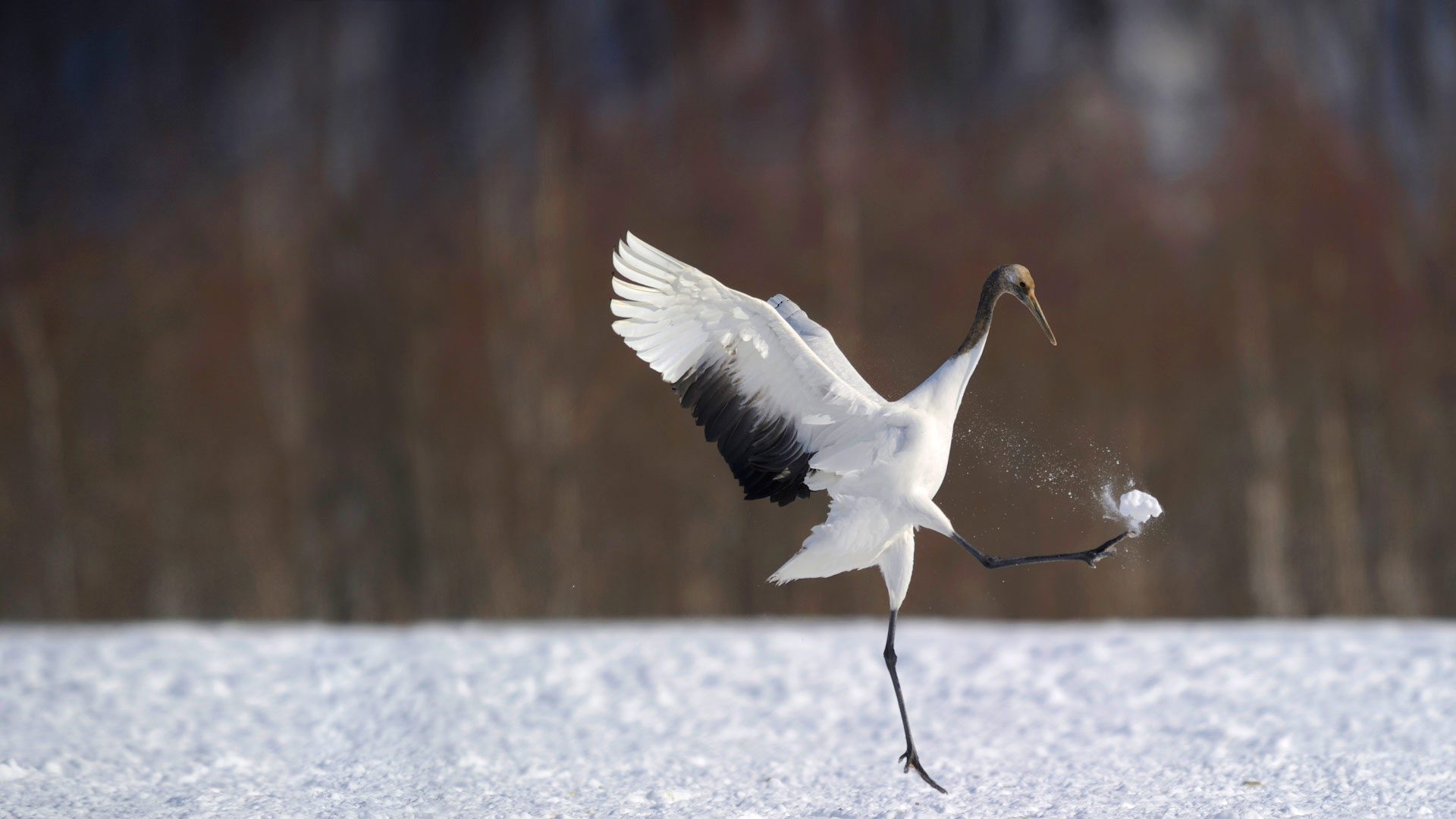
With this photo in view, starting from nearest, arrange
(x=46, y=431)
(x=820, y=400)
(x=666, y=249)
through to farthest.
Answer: (x=820, y=400) → (x=666, y=249) → (x=46, y=431)

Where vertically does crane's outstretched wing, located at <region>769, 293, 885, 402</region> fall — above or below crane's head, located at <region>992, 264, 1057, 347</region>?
below

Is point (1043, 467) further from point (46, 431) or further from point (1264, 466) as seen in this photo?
point (46, 431)

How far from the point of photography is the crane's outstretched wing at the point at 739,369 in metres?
2.74

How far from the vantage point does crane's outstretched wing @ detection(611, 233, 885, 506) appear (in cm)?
274

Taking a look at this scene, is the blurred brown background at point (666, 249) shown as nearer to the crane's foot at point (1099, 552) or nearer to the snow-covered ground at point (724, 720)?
the snow-covered ground at point (724, 720)

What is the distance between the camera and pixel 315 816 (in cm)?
329

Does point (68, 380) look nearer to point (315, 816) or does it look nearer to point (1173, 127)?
point (315, 816)

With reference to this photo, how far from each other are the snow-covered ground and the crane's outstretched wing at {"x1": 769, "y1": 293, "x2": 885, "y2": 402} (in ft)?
4.29

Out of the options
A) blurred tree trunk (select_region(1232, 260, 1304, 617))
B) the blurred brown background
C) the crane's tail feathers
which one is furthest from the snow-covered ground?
the crane's tail feathers

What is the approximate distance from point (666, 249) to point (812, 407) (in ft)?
10.4

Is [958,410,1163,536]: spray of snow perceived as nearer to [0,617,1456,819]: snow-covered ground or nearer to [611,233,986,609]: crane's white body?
[611,233,986,609]: crane's white body

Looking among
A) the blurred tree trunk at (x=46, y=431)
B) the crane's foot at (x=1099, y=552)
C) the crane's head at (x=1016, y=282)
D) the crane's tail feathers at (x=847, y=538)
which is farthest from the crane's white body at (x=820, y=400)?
the blurred tree trunk at (x=46, y=431)

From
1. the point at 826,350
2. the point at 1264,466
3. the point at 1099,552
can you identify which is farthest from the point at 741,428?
the point at 1264,466

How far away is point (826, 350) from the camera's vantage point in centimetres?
296
